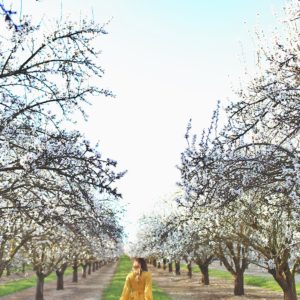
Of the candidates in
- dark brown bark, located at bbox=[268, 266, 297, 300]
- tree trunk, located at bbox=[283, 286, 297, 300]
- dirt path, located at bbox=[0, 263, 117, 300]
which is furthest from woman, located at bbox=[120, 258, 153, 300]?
dirt path, located at bbox=[0, 263, 117, 300]

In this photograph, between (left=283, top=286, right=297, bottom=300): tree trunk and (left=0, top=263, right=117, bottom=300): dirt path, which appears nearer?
(left=283, top=286, right=297, bottom=300): tree trunk

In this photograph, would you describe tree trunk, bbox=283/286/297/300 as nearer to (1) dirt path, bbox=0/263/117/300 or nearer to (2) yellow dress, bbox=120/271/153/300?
(2) yellow dress, bbox=120/271/153/300

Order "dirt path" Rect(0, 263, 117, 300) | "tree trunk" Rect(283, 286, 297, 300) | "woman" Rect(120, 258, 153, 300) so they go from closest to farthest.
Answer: "woman" Rect(120, 258, 153, 300)
"tree trunk" Rect(283, 286, 297, 300)
"dirt path" Rect(0, 263, 117, 300)

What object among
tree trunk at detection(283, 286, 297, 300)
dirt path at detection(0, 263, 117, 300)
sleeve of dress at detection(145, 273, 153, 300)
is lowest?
dirt path at detection(0, 263, 117, 300)

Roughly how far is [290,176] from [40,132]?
165 inches

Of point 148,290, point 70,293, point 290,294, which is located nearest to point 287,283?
point 290,294

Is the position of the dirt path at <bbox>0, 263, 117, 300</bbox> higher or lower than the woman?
lower

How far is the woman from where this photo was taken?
996 centimetres

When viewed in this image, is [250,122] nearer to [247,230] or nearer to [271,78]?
[271,78]

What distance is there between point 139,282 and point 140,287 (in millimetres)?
125

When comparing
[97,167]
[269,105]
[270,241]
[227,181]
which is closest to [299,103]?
[269,105]

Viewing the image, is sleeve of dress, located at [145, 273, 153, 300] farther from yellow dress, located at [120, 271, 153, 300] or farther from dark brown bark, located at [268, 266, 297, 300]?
dark brown bark, located at [268, 266, 297, 300]

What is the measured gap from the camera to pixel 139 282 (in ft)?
32.9

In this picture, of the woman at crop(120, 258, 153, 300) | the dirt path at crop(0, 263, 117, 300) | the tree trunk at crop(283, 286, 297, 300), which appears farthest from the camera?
the dirt path at crop(0, 263, 117, 300)
